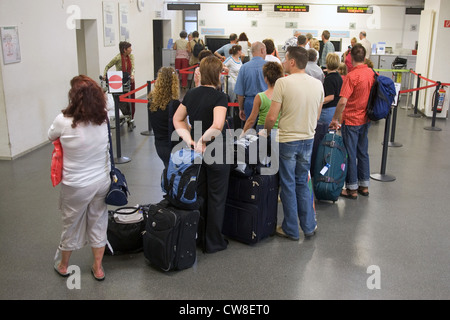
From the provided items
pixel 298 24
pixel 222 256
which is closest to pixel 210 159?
pixel 222 256

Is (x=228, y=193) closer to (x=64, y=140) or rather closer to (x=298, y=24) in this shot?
(x=64, y=140)

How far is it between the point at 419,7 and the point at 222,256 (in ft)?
46.6

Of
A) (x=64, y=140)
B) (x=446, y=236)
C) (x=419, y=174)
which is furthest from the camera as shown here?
(x=419, y=174)

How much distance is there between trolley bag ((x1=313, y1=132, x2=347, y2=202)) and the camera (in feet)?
16.2

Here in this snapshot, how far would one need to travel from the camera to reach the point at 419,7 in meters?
15.3

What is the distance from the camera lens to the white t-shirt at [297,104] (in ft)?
12.7

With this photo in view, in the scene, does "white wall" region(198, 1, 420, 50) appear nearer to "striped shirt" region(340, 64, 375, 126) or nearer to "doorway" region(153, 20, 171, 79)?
"doorway" region(153, 20, 171, 79)

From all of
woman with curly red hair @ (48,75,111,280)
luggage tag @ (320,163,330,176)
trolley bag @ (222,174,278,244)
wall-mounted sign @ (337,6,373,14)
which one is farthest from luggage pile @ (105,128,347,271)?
wall-mounted sign @ (337,6,373,14)

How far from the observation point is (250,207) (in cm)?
397

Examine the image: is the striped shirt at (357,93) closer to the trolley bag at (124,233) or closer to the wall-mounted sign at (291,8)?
the trolley bag at (124,233)

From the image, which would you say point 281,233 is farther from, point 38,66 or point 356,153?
point 38,66

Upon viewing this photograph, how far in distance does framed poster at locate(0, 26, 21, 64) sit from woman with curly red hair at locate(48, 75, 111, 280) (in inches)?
138

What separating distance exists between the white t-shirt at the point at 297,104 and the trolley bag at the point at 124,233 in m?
1.37
